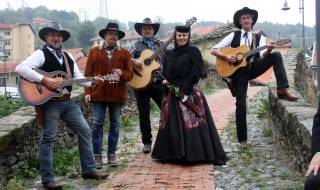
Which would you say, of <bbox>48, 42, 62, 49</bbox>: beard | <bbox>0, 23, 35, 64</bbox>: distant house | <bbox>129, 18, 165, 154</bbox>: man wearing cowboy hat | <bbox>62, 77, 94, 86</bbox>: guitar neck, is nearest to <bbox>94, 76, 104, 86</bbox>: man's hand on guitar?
<bbox>62, 77, 94, 86</bbox>: guitar neck

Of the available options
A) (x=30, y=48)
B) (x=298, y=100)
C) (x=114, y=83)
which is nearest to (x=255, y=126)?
(x=298, y=100)

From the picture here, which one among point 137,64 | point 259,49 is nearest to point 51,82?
point 137,64

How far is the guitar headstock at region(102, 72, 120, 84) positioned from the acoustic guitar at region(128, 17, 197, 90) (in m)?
0.77

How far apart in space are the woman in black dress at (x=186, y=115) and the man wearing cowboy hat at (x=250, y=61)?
0.65 m

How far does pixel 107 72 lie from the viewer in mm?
6195

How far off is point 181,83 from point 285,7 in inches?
405

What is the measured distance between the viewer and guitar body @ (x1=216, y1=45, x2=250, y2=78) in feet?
22.3

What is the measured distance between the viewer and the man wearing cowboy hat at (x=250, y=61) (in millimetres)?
6809

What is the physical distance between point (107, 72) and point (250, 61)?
1977mm

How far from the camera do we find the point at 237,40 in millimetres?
6910

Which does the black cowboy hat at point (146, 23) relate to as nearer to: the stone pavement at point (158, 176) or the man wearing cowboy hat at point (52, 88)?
the man wearing cowboy hat at point (52, 88)

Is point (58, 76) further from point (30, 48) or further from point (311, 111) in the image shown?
point (30, 48)

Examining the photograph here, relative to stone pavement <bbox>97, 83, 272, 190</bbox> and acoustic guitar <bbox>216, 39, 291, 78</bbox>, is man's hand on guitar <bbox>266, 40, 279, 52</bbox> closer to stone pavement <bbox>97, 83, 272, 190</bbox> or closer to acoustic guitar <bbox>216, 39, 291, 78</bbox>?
acoustic guitar <bbox>216, 39, 291, 78</bbox>

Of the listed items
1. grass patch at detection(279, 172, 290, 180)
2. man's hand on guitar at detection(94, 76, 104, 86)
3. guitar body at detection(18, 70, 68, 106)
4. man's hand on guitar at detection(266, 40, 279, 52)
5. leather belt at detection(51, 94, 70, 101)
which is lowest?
grass patch at detection(279, 172, 290, 180)
